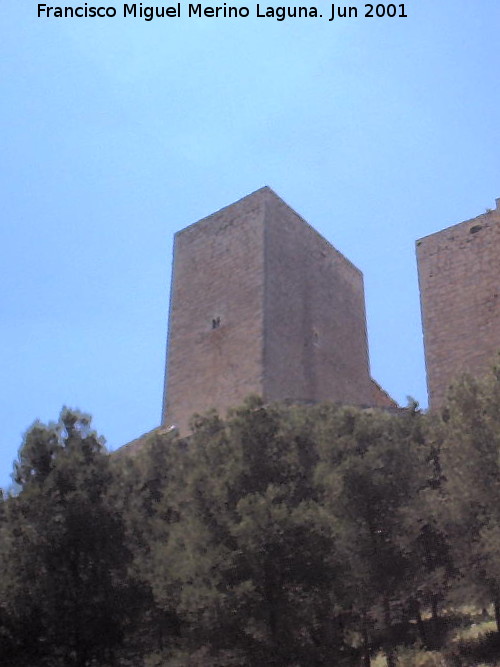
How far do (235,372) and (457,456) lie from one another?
885 centimetres

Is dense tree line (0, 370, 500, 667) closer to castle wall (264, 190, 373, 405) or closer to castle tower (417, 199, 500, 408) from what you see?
castle tower (417, 199, 500, 408)

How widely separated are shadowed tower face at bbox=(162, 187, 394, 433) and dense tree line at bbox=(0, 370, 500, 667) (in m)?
7.21

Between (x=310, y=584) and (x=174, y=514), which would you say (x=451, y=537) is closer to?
(x=310, y=584)

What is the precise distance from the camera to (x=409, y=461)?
38.8 feet

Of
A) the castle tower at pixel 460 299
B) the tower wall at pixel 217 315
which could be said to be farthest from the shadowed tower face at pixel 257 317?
the castle tower at pixel 460 299

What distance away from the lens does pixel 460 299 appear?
19562 millimetres

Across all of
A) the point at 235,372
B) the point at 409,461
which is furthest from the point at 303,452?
the point at 235,372

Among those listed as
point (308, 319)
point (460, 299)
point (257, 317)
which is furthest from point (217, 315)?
point (460, 299)

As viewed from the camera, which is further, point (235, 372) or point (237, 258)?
point (237, 258)

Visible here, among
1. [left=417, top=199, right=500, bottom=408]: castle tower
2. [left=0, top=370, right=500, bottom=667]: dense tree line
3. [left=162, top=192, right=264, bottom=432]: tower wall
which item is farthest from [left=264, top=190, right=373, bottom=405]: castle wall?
[left=0, top=370, right=500, bottom=667]: dense tree line

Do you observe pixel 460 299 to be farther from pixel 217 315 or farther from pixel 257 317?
pixel 217 315

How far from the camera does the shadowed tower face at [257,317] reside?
774 inches

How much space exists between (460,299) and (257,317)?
5.48 meters

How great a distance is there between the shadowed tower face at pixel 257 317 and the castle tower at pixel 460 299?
10.9ft
